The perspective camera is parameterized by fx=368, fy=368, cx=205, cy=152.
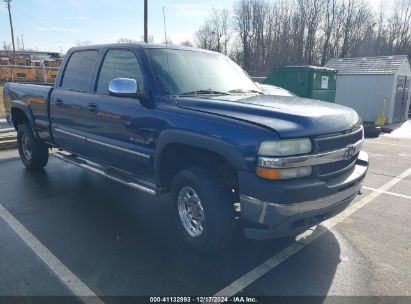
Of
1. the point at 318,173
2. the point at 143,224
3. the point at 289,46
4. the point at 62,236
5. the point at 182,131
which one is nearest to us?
the point at 318,173

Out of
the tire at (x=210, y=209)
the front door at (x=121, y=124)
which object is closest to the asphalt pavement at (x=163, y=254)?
the tire at (x=210, y=209)

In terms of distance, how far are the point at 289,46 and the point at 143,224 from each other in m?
51.5

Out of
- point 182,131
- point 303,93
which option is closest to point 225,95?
point 182,131

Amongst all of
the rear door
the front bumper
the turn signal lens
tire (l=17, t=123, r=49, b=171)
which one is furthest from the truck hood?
tire (l=17, t=123, r=49, b=171)

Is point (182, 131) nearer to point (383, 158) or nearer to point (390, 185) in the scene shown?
point (390, 185)

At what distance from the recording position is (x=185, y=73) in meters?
4.05

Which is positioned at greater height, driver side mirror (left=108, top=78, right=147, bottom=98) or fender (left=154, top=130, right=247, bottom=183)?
driver side mirror (left=108, top=78, right=147, bottom=98)

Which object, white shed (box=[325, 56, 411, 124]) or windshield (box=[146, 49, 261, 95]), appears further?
white shed (box=[325, 56, 411, 124])

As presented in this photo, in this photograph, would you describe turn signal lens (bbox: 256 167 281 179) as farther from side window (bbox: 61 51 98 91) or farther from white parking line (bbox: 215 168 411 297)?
side window (bbox: 61 51 98 91)

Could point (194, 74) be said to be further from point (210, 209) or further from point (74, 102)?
point (74, 102)

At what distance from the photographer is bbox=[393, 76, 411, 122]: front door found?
16125 mm

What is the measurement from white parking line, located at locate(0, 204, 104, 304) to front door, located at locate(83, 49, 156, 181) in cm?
121

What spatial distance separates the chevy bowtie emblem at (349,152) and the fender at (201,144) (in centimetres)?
102

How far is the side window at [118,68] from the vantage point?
4070mm
